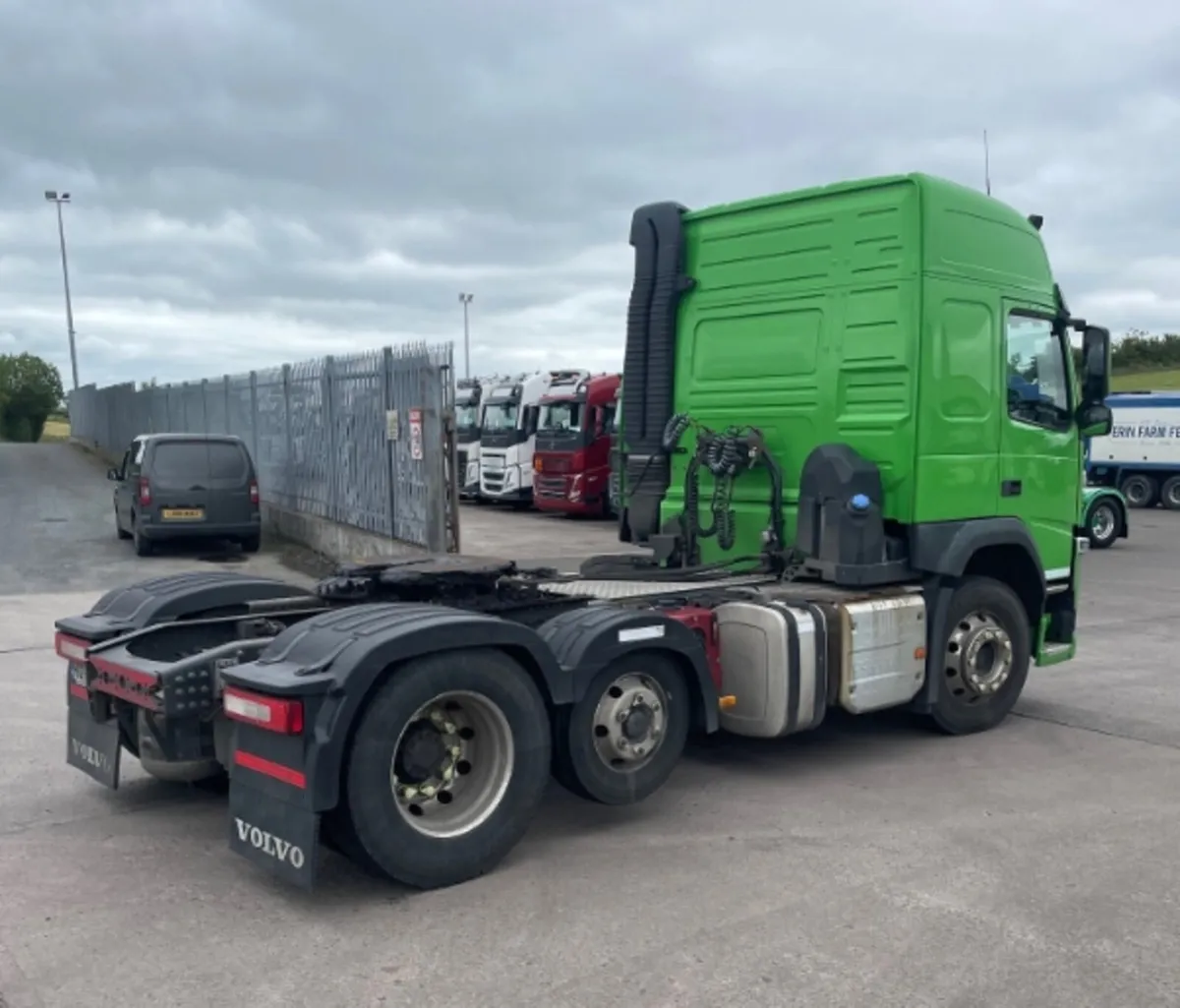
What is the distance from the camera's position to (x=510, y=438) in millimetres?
27516

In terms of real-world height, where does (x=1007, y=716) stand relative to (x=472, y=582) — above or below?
below

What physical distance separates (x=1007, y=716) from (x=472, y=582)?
156 inches

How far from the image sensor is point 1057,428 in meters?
7.72

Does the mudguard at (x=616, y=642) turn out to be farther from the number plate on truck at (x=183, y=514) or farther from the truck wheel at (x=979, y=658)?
the number plate on truck at (x=183, y=514)

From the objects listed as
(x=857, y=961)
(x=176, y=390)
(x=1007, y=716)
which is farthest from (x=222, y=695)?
(x=176, y=390)

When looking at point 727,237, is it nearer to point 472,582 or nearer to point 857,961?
point 472,582

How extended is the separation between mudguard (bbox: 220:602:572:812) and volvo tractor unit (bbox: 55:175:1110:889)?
0.01 metres

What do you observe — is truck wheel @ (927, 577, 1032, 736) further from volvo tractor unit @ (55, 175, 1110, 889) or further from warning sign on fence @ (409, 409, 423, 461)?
warning sign on fence @ (409, 409, 423, 461)

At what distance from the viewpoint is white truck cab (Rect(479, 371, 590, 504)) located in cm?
2694

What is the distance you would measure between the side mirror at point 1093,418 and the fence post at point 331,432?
10868mm

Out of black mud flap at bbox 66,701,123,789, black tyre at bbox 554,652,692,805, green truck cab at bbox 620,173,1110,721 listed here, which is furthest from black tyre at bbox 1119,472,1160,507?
black mud flap at bbox 66,701,123,789

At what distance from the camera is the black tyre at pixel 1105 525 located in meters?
20.4

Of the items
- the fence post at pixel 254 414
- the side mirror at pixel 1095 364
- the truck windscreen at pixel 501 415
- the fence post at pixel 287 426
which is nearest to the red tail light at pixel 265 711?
the side mirror at pixel 1095 364

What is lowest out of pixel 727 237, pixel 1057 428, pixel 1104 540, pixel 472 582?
pixel 1104 540
